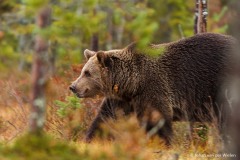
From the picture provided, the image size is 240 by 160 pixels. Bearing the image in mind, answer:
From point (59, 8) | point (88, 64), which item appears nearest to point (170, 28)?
point (88, 64)

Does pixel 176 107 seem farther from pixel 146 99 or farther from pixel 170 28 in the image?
pixel 170 28

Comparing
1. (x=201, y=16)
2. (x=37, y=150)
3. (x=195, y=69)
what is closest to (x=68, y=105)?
(x=195, y=69)

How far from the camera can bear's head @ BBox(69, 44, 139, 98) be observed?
9.93 metres

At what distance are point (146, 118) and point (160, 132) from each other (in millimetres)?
714

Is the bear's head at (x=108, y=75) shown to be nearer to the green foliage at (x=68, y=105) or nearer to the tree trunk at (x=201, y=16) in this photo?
the green foliage at (x=68, y=105)

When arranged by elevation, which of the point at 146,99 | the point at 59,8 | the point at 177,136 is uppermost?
the point at 59,8

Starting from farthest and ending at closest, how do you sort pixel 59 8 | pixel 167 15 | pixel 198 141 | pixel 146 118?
1. pixel 167 15
2. pixel 198 141
3. pixel 146 118
4. pixel 59 8

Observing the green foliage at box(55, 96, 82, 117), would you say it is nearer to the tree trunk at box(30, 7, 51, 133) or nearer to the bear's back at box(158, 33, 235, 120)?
the bear's back at box(158, 33, 235, 120)

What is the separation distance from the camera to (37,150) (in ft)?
19.4

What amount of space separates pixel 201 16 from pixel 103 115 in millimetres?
3112

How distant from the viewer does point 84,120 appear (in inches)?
404

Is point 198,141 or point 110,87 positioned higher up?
point 110,87

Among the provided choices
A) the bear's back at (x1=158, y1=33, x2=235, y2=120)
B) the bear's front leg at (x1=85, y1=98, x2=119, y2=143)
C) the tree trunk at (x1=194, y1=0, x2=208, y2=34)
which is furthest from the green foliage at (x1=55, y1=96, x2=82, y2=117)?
the tree trunk at (x1=194, y1=0, x2=208, y2=34)

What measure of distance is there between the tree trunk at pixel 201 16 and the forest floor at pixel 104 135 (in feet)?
6.63
